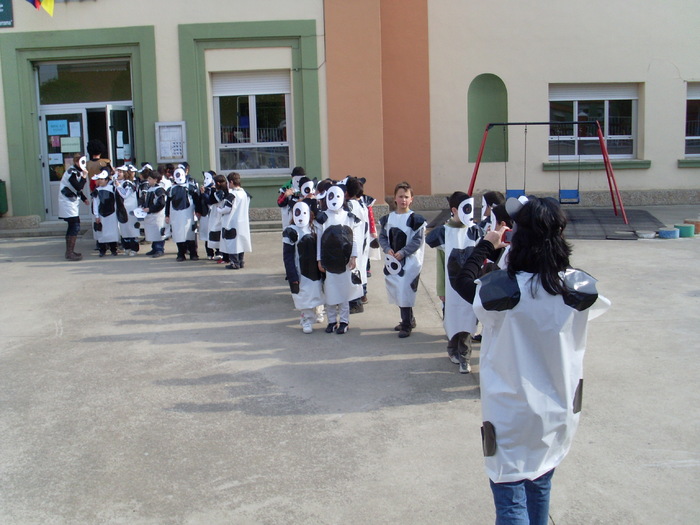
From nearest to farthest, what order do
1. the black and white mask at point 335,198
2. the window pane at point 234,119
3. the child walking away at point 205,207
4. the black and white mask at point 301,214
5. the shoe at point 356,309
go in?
the black and white mask at point 335,198, the black and white mask at point 301,214, the shoe at point 356,309, the child walking away at point 205,207, the window pane at point 234,119

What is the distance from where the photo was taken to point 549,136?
1669 centimetres

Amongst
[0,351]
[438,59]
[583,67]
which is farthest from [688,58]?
[0,351]

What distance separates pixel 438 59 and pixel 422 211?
3.36 meters

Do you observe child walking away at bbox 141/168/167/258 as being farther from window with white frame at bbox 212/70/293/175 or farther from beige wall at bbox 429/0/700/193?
beige wall at bbox 429/0/700/193

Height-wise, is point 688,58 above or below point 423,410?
above

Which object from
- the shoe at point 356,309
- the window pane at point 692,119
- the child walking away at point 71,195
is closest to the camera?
the shoe at point 356,309

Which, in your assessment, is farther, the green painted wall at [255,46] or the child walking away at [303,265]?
the green painted wall at [255,46]

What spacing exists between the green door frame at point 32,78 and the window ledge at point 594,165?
28.1 feet

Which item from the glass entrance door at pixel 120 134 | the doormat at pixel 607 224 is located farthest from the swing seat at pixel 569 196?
the glass entrance door at pixel 120 134

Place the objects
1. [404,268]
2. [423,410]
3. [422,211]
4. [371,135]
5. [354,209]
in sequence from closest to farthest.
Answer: [423,410] → [404,268] → [354,209] → [371,135] → [422,211]

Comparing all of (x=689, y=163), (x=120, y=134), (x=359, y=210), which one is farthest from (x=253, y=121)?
(x=689, y=163)

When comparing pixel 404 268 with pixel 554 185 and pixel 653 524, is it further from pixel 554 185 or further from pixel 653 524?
pixel 554 185

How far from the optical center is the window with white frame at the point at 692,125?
1677cm

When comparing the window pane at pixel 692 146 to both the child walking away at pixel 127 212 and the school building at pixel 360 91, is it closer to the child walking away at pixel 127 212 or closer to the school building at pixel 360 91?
the school building at pixel 360 91
